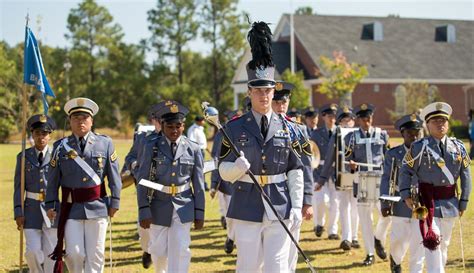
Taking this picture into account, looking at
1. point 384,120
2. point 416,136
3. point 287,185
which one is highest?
point 384,120

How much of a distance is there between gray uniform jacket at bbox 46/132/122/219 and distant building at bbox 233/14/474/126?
48.0 m

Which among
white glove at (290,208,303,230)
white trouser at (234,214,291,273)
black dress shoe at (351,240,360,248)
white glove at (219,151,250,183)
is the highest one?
white glove at (219,151,250,183)

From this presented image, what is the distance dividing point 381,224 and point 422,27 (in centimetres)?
5664

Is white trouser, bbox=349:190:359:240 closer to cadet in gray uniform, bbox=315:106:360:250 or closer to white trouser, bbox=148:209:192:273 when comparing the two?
cadet in gray uniform, bbox=315:106:360:250

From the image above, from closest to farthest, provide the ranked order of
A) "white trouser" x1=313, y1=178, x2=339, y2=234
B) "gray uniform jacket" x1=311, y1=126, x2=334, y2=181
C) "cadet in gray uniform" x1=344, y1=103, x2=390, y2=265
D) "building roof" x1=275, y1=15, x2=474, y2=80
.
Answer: "cadet in gray uniform" x1=344, y1=103, x2=390, y2=265 → "white trouser" x1=313, y1=178, x2=339, y2=234 → "gray uniform jacket" x1=311, y1=126, x2=334, y2=181 → "building roof" x1=275, y1=15, x2=474, y2=80

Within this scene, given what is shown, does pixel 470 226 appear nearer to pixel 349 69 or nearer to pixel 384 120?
pixel 349 69

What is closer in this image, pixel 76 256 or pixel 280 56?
pixel 76 256

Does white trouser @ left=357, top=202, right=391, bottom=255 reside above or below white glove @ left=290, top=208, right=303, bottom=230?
below

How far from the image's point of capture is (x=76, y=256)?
875cm

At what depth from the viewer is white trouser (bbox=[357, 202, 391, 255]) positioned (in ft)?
40.0

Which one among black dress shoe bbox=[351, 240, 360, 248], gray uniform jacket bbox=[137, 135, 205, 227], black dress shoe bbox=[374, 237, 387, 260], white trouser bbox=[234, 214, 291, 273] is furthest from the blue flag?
black dress shoe bbox=[351, 240, 360, 248]

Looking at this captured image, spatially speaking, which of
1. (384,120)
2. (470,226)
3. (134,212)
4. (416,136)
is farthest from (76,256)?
Result: (384,120)

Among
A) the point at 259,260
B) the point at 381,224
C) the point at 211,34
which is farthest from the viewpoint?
the point at 211,34

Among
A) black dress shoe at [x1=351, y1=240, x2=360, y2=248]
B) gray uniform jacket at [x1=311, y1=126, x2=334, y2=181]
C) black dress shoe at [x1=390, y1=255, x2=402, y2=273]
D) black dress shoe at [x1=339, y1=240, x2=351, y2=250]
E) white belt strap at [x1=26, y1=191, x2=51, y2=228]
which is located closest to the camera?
white belt strap at [x1=26, y1=191, x2=51, y2=228]
